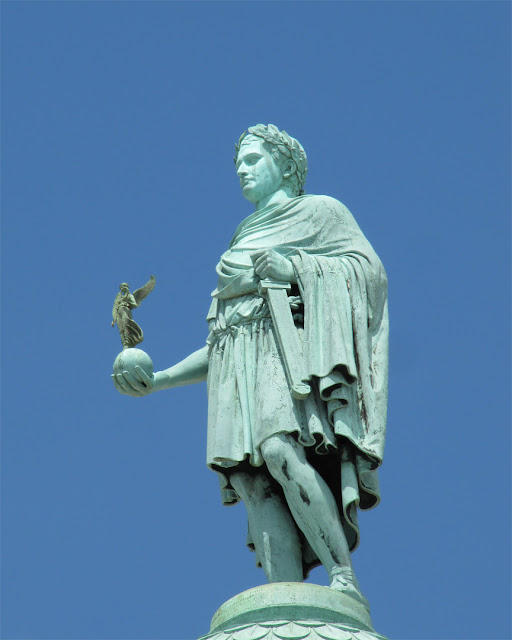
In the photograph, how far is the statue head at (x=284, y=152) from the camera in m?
14.7

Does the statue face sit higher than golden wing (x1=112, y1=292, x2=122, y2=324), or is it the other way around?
the statue face

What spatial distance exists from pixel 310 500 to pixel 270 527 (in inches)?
21.4

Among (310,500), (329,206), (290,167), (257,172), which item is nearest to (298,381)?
(310,500)

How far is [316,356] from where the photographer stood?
511 inches

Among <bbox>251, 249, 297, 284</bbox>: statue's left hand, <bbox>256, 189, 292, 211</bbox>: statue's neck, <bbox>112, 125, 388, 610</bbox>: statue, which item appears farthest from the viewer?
<bbox>256, 189, 292, 211</bbox>: statue's neck

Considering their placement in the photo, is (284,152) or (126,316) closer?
(126,316)

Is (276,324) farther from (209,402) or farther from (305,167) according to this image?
(305,167)

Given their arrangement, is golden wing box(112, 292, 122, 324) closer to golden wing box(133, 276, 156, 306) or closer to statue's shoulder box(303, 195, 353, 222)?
golden wing box(133, 276, 156, 306)

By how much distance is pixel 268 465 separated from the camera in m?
12.8

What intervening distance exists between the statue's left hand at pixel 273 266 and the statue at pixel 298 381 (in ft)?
0.04

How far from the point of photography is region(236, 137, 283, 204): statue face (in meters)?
14.6

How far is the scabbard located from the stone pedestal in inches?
72.4

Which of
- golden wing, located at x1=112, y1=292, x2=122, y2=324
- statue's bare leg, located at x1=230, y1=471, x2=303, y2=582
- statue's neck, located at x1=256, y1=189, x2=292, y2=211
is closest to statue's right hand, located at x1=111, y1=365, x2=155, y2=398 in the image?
golden wing, located at x1=112, y1=292, x2=122, y2=324

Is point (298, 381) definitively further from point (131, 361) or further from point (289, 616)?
point (289, 616)
